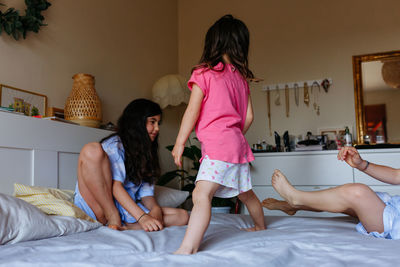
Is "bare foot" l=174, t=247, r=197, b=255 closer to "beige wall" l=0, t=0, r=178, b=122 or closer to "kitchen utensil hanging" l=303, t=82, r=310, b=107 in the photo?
"beige wall" l=0, t=0, r=178, b=122

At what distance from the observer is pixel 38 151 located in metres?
1.63

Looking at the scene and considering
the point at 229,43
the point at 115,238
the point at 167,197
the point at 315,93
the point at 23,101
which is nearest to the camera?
the point at 115,238

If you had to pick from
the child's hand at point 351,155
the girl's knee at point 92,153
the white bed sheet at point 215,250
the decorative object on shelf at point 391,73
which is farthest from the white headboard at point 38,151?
the decorative object on shelf at point 391,73

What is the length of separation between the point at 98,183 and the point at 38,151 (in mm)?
360

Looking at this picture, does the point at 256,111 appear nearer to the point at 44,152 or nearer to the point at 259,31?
the point at 259,31

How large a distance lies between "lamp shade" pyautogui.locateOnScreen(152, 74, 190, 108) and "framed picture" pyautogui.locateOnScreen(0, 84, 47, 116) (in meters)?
1.05

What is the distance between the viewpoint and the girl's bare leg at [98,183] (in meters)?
1.48

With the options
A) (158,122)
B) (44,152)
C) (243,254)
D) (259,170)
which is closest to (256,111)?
(259,170)

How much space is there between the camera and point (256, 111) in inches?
129

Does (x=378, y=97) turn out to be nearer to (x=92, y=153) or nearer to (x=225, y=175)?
(x=225, y=175)

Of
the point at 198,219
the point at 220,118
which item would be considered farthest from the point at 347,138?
the point at 198,219

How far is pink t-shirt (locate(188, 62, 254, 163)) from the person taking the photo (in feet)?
3.81

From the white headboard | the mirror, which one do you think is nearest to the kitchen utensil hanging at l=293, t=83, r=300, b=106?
the mirror

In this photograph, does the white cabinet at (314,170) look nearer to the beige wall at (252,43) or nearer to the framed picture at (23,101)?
the beige wall at (252,43)
